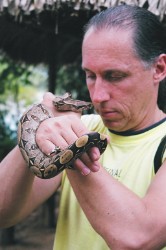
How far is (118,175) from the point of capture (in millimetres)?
1913

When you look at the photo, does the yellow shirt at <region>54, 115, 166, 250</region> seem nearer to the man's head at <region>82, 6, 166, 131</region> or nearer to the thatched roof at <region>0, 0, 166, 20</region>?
the man's head at <region>82, 6, 166, 131</region>

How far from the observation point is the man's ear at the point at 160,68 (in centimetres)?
198

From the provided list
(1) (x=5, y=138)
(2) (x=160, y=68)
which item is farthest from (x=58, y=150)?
(1) (x=5, y=138)

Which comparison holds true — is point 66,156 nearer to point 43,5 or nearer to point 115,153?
point 115,153

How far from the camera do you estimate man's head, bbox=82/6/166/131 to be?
1830mm

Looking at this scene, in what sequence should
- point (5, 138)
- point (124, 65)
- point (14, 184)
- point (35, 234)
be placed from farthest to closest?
1. point (35, 234)
2. point (5, 138)
3. point (14, 184)
4. point (124, 65)

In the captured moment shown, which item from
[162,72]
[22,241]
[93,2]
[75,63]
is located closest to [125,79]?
[162,72]

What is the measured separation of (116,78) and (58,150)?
42 centimetres

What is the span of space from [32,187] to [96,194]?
45 cm

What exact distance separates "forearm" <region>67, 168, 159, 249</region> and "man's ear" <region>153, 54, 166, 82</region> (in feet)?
1.76

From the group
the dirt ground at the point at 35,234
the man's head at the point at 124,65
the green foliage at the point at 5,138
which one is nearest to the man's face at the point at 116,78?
the man's head at the point at 124,65

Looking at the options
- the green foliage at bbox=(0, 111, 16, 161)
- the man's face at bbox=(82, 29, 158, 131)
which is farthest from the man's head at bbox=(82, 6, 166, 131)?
the green foliage at bbox=(0, 111, 16, 161)

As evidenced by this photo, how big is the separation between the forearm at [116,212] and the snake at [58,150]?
101mm

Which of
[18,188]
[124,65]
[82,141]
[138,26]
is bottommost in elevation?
[18,188]
